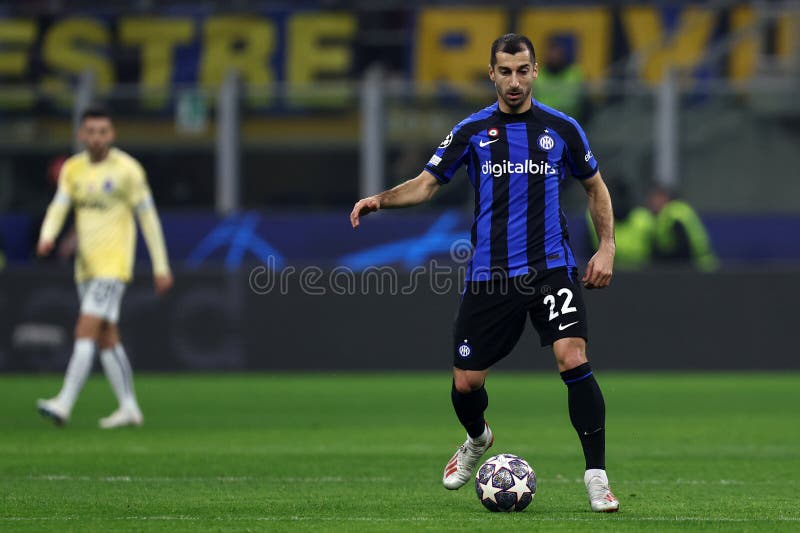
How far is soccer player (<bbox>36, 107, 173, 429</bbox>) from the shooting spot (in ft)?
36.6

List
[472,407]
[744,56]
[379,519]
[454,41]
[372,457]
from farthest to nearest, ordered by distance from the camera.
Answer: [454,41] → [744,56] → [372,457] → [472,407] → [379,519]

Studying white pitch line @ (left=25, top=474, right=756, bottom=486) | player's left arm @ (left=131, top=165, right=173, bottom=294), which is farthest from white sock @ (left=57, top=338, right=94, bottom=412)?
white pitch line @ (left=25, top=474, right=756, bottom=486)

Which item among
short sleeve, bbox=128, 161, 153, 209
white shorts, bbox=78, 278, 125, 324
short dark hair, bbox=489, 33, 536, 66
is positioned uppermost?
short dark hair, bbox=489, 33, 536, 66

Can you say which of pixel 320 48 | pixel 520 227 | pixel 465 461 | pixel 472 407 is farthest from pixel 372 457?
pixel 320 48

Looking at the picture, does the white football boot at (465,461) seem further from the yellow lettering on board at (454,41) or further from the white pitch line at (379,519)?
the yellow lettering on board at (454,41)

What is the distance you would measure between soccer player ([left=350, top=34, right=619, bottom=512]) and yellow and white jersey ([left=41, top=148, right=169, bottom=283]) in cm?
458

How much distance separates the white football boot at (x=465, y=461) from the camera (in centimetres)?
753

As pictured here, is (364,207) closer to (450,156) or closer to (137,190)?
(450,156)

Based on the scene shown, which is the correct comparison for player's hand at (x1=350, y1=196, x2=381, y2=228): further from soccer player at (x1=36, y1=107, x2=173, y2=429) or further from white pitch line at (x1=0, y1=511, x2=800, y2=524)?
soccer player at (x1=36, y1=107, x2=173, y2=429)

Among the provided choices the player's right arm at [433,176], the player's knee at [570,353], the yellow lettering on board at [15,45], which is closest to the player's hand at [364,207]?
the player's right arm at [433,176]

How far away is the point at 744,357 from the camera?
16.5 m

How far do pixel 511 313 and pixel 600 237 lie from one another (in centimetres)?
55

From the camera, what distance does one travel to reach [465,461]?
297 inches

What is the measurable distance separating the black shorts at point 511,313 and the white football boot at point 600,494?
25.0 inches
